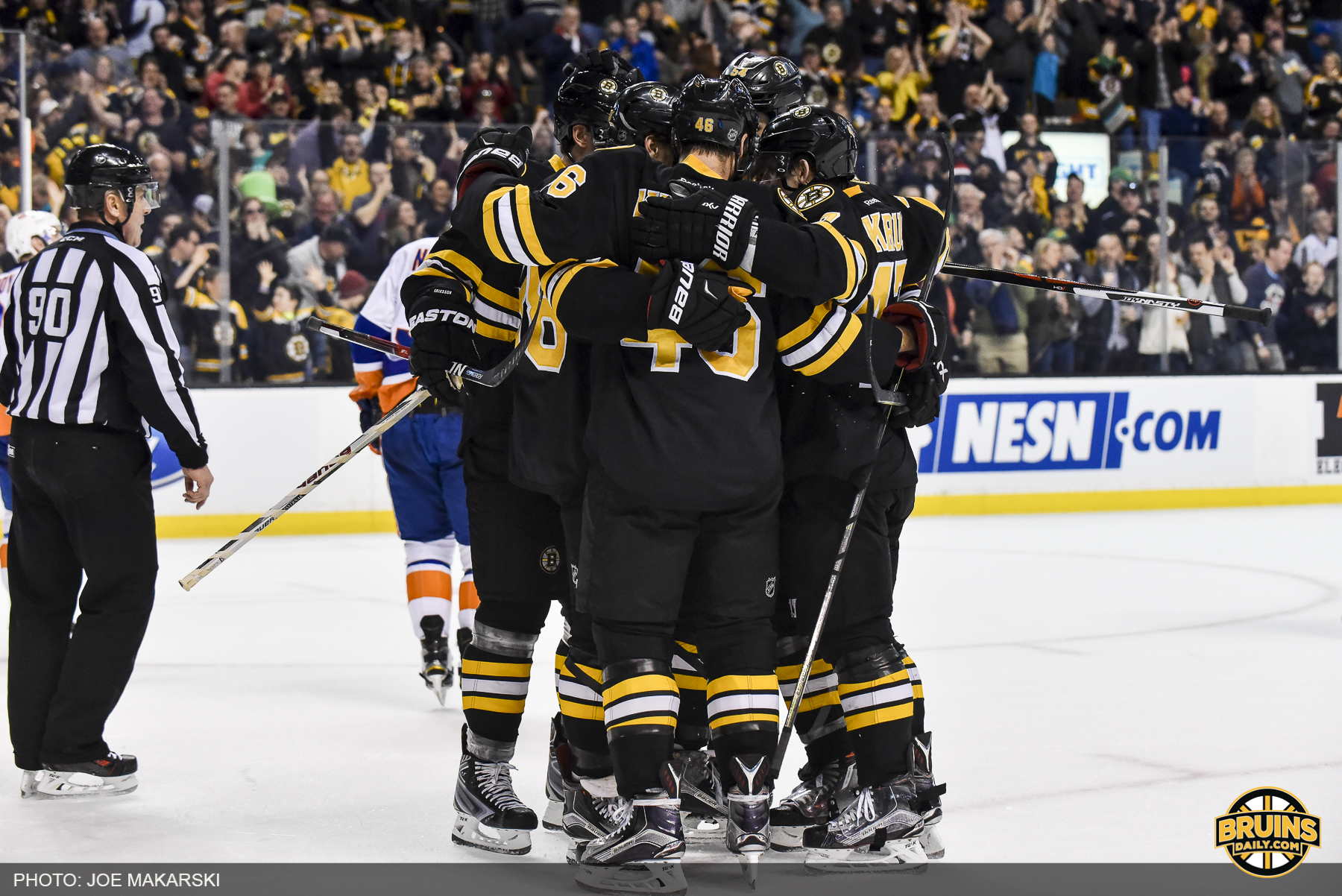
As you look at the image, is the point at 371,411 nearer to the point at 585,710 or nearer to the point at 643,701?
the point at 585,710

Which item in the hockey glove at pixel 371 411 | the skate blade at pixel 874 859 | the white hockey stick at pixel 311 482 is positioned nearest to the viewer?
the skate blade at pixel 874 859

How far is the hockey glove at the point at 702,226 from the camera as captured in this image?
2471 mm

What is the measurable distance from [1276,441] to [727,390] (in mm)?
7185

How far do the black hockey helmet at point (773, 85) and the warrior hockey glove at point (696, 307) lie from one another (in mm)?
740

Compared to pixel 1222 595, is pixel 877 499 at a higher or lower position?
higher

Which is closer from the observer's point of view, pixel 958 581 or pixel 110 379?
pixel 110 379

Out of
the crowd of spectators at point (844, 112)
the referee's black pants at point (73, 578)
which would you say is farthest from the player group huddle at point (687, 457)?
the crowd of spectators at point (844, 112)

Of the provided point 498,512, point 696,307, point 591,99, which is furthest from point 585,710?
point 591,99

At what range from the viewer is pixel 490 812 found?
2877 mm

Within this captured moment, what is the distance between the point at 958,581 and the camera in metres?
6.34

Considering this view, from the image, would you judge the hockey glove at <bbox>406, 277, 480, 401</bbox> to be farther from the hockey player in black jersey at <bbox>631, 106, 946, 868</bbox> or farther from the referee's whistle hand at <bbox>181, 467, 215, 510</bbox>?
the referee's whistle hand at <bbox>181, 467, 215, 510</bbox>

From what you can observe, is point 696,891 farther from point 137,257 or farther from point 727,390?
point 137,257

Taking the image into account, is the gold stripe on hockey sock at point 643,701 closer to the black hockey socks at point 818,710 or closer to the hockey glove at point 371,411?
the black hockey socks at point 818,710

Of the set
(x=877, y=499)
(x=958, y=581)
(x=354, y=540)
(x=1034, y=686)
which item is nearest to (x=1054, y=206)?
(x=958, y=581)
